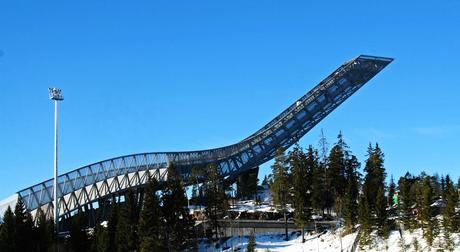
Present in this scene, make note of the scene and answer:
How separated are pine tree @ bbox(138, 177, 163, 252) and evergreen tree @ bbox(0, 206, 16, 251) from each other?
13.0 metres

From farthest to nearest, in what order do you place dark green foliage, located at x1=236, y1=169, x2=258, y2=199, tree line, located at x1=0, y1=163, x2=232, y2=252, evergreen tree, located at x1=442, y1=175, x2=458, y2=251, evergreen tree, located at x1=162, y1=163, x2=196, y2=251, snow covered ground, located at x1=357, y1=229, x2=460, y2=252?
dark green foliage, located at x1=236, y1=169, x2=258, y2=199 → evergreen tree, located at x1=162, y1=163, x2=196, y2=251 → tree line, located at x1=0, y1=163, x2=232, y2=252 → snow covered ground, located at x1=357, y1=229, x2=460, y2=252 → evergreen tree, located at x1=442, y1=175, x2=458, y2=251

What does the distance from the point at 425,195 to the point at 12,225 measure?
4296cm

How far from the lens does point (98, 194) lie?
93.4m

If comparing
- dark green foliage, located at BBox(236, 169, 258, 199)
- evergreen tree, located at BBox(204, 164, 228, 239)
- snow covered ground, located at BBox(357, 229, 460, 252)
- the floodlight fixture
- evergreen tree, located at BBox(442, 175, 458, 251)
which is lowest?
snow covered ground, located at BBox(357, 229, 460, 252)

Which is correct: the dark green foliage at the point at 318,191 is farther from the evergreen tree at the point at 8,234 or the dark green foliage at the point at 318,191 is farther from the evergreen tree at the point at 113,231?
the evergreen tree at the point at 8,234

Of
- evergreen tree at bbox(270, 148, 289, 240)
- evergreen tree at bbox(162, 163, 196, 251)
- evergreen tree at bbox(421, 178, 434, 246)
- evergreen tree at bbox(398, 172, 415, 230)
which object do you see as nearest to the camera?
evergreen tree at bbox(421, 178, 434, 246)

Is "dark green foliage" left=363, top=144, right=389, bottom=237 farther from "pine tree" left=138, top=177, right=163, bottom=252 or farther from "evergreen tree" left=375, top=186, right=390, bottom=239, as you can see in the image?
"pine tree" left=138, top=177, right=163, bottom=252

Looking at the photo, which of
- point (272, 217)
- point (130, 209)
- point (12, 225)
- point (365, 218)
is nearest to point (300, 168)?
point (272, 217)

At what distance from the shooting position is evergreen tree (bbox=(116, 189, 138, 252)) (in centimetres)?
7475

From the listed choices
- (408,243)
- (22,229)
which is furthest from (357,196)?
(22,229)

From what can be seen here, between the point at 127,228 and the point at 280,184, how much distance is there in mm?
22928

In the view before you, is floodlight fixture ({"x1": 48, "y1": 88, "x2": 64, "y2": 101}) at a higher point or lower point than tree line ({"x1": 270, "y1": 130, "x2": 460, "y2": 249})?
higher

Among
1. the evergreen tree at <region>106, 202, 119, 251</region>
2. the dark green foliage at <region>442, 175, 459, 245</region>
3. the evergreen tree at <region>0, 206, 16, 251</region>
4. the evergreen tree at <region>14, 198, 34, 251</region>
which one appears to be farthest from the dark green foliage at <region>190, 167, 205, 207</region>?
the dark green foliage at <region>442, 175, 459, 245</region>

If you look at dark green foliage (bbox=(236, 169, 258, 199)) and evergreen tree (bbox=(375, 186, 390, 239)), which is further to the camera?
dark green foliage (bbox=(236, 169, 258, 199))
